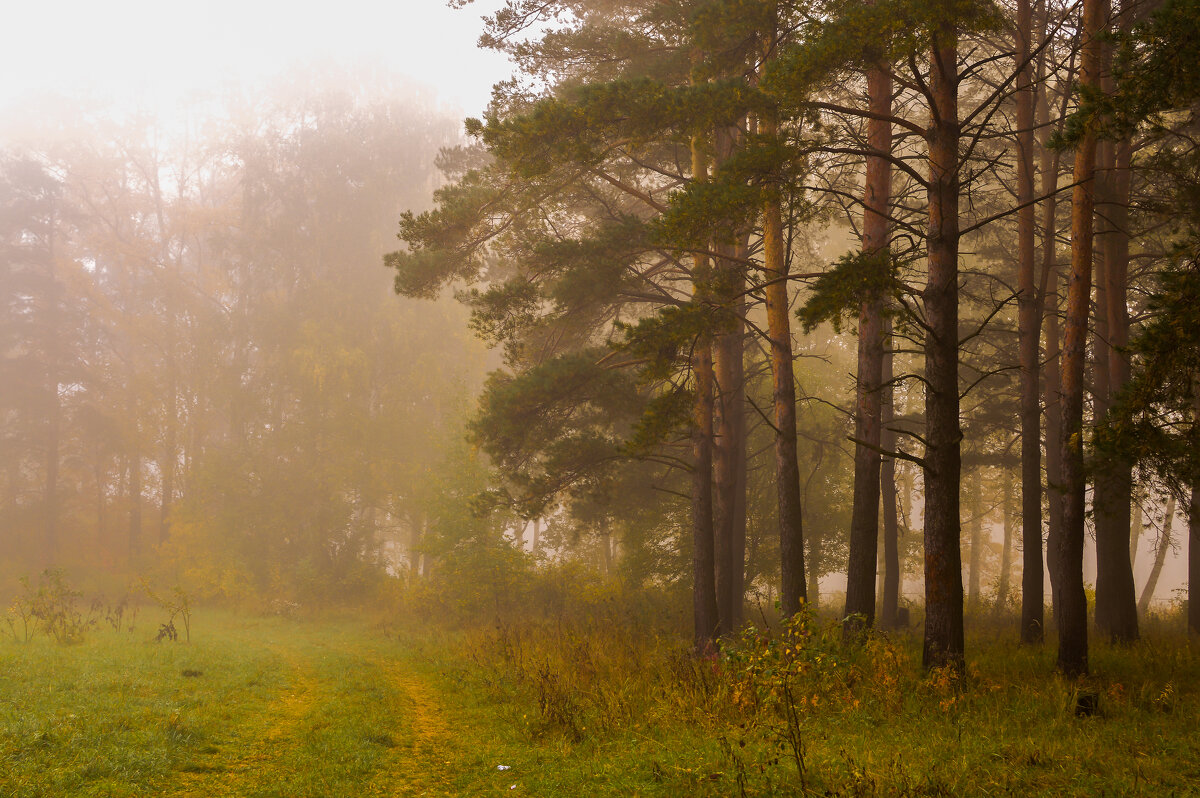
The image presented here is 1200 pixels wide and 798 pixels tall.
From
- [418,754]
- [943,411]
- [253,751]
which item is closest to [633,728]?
[418,754]

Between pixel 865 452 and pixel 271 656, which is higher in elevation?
pixel 865 452

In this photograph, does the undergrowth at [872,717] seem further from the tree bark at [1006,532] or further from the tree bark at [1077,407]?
the tree bark at [1006,532]

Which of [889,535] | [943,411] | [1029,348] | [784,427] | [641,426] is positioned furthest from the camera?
[889,535]

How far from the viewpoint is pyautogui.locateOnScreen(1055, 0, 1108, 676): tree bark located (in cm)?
802

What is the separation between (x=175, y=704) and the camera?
8492 mm

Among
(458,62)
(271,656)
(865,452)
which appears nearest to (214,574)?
(271,656)

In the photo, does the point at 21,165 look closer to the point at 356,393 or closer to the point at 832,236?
the point at 356,393

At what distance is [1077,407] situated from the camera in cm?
821

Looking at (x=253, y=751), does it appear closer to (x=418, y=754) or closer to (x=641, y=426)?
(x=418, y=754)


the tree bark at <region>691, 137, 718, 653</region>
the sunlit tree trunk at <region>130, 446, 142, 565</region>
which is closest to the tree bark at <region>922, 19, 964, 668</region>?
the tree bark at <region>691, 137, 718, 653</region>

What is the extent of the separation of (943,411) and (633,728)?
4.86m

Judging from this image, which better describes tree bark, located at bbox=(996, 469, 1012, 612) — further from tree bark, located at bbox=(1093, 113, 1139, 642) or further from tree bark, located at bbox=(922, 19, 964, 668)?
tree bark, located at bbox=(922, 19, 964, 668)

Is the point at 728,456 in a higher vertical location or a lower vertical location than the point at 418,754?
higher

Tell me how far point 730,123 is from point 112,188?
114 ft
